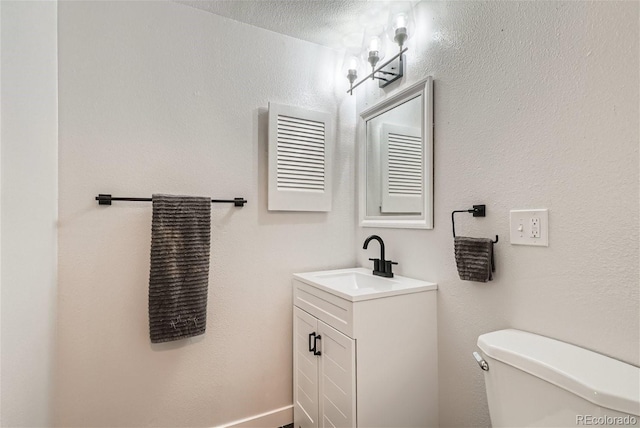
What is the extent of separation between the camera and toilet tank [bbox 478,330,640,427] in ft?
2.33

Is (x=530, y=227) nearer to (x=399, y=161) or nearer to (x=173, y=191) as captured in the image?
(x=399, y=161)

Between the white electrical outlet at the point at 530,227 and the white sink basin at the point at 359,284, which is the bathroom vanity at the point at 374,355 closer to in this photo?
the white sink basin at the point at 359,284

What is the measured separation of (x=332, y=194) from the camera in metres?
1.92

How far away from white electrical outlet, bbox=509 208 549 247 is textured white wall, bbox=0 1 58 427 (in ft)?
5.01

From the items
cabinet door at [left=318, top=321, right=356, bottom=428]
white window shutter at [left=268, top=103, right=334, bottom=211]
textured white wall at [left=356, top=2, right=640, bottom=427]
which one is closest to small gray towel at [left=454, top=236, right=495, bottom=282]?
textured white wall at [left=356, top=2, right=640, bottom=427]

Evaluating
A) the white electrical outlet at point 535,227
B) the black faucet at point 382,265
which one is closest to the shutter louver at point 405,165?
the black faucet at point 382,265

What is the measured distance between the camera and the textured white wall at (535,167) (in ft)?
2.80

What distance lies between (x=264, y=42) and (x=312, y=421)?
2.05 meters

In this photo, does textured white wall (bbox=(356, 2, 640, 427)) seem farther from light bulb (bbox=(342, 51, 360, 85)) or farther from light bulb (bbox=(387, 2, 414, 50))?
light bulb (bbox=(342, 51, 360, 85))

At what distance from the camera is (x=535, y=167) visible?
1.04m

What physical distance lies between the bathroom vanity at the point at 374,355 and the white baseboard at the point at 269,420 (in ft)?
0.83

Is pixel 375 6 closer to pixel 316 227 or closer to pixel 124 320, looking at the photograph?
pixel 316 227

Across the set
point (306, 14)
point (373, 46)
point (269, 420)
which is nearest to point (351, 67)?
point (373, 46)

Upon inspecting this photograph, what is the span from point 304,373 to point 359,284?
55 cm
